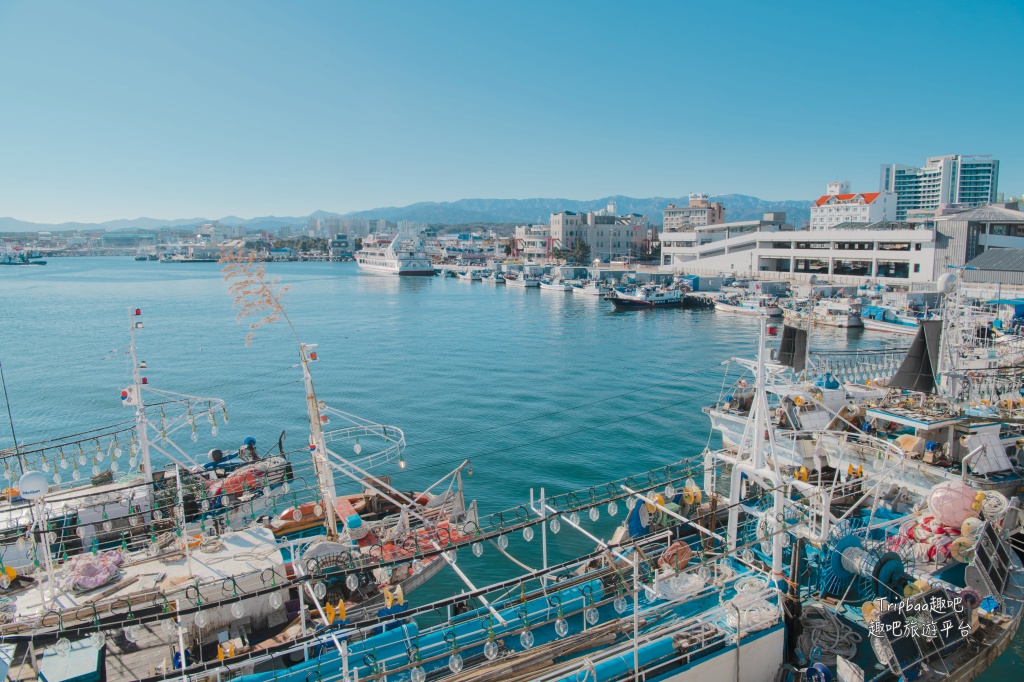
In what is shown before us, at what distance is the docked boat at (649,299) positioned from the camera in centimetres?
5744

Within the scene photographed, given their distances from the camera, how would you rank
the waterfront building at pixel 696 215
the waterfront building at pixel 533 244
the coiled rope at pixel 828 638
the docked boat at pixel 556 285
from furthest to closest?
the waterfront building at pixel 696 215 → the waterfront building at pixel 533 244 → the docked boat at pixel 556 285 → the coiled rope at pixel 828 638

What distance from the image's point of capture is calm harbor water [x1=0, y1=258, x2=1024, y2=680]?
743 inches

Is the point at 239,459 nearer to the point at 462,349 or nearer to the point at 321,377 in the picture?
the point at 321,377

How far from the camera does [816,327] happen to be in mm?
46125

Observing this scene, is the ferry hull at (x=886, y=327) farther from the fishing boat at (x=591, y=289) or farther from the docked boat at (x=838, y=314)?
the fishing boat at (x=591, y=289)

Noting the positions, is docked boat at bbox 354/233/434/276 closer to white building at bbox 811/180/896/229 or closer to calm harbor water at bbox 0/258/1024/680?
calm harbor water at bbox 0/258/1024/680

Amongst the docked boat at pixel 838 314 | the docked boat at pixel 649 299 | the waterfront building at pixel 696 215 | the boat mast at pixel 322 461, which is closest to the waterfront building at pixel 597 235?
the waterfront building at pixel 696 215

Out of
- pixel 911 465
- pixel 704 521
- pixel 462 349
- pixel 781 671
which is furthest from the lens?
pixel 462 349

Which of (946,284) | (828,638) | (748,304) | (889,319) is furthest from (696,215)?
(828,638)

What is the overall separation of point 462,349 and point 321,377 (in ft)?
30.9

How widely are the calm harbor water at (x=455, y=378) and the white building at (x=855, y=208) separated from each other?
199 feet

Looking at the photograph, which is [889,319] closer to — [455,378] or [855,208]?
Result: [455,378]

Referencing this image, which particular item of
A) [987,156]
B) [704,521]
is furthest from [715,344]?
[987,156]

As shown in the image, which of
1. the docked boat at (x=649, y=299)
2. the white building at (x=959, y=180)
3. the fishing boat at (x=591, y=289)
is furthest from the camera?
the white building at (x=959, y=180)
